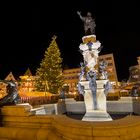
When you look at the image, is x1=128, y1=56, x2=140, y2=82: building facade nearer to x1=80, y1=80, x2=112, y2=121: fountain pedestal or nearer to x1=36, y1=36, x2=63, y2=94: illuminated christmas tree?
x1=36, y1=36, x2=63, y2=94: illuminated christmas tree

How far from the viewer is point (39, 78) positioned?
149ft

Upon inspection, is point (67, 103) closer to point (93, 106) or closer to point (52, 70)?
point (93, 106)

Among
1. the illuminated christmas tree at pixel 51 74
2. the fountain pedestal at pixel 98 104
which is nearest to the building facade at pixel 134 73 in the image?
the illuminated christmas tree at pixel 51 74

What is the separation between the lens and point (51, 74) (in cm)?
4494

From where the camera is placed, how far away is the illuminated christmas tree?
43888mm

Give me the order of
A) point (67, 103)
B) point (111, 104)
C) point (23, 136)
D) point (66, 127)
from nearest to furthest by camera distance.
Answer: point (66, 127), point (23, 136), point (111, 104), point (67, 103)

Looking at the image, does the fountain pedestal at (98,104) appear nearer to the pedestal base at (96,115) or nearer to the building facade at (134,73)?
the pedestal base at (96,115)

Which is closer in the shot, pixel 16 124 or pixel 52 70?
pixel 16 124

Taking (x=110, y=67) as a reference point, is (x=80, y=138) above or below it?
below

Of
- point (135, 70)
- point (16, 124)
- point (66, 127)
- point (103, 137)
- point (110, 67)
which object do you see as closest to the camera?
point (103, 137)

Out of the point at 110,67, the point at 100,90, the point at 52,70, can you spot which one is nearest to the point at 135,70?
the point at 110,67

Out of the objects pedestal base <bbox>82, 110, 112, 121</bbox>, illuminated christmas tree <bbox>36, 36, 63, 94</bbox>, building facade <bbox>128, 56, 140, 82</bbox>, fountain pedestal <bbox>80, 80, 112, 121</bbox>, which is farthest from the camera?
building facade <bbox>128, 56, 140, 82</bbox>

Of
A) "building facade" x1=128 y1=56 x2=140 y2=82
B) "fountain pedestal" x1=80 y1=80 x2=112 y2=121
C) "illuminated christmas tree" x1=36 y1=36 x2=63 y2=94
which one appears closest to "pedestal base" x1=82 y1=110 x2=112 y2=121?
"fountain pedestal" x1=80 y1=80 x2=112 y2=121

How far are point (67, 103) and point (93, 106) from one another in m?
7.60
